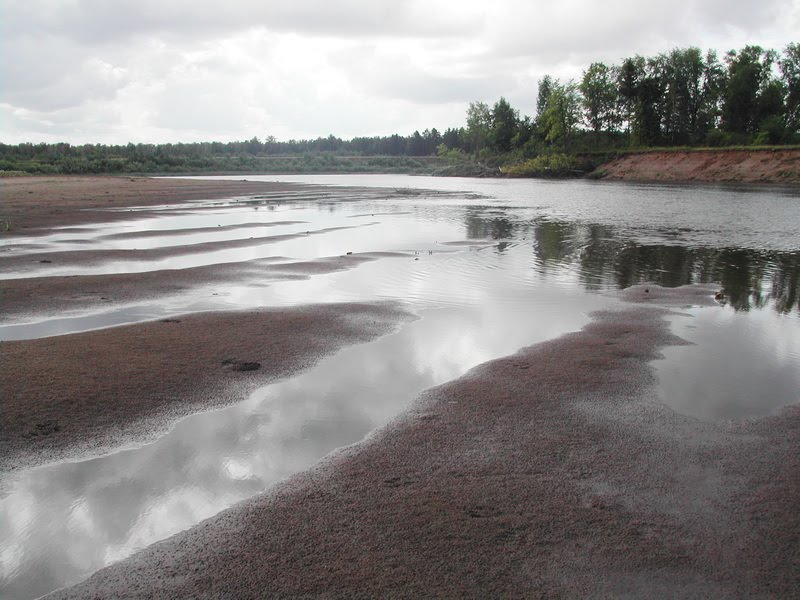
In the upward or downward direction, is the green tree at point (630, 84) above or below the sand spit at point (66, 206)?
above

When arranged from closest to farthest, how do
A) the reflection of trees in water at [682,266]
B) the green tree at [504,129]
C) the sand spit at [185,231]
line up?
1. the reflection of trees in water at [682,266]
2. the sand spit at [185,231]
3. the green tree at [504,129]

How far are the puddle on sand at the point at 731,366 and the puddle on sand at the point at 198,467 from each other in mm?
2595

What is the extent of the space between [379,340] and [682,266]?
11.3 metres

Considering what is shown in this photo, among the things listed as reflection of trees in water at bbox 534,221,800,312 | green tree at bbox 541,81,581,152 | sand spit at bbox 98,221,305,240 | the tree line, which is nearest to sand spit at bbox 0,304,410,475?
reflection of trees in water at bbox 534,221,800,312

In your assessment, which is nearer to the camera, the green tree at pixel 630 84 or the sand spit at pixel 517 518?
the sand spit at pixel 517 518

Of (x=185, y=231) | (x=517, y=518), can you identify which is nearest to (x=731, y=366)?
(x=517, y=518)

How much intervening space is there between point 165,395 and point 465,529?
433 cm

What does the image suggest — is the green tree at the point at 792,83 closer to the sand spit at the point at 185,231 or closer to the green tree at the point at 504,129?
the green tree at the point at 504,129

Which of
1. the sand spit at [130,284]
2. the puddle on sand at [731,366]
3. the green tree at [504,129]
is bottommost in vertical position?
the puddle on sand at [731,366]

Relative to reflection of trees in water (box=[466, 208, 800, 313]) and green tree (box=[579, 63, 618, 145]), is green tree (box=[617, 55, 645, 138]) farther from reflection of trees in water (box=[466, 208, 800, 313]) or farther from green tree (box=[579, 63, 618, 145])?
reflection of trees in water (box=[466, 208, 800, 313])

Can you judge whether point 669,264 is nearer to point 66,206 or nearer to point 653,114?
point 66,206

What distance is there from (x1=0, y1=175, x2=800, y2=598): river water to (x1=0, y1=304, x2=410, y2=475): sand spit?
0.35m

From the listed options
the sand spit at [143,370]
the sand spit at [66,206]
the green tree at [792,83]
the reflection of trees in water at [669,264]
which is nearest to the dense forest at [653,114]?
the green tree at [792,83]

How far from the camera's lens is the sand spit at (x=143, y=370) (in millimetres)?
A: 6414
